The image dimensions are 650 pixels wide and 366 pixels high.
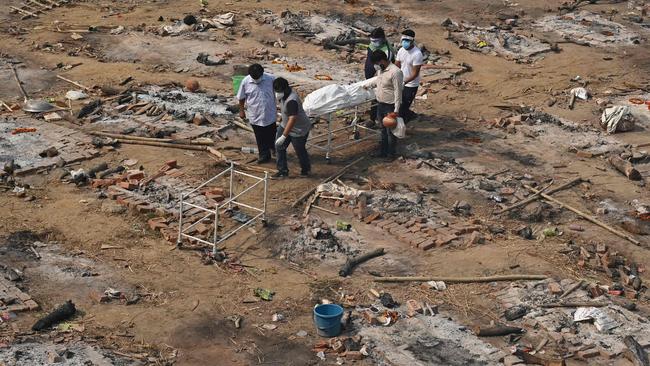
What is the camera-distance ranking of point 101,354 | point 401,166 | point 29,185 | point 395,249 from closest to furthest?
point 101,354 → point 395,249 → point 29,185 → point 401,166

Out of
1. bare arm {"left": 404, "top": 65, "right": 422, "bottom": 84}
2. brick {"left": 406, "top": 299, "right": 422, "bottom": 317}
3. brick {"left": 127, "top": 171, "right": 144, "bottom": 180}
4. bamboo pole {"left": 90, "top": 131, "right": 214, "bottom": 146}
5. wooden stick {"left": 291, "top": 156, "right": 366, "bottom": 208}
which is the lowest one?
bamboo pole {"left": 90, "top": 131, "right": 214, "bottom": 146}

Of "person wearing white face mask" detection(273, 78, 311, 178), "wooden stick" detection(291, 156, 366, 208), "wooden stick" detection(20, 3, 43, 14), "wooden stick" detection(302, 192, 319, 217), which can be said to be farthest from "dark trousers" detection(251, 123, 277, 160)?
"wooden stick" detection(20, 3, 43, 14)

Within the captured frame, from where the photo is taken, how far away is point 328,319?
9.81 meters

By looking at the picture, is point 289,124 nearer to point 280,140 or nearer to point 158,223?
point 280,140

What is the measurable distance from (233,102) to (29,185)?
16.0ft

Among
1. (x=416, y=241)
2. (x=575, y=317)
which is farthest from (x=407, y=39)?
(x=575, y=317)

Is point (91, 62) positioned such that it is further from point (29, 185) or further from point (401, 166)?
point (401, 166)

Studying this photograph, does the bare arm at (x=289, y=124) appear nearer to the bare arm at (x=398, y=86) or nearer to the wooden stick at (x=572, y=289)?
the bare arm at (x=398, y=86)

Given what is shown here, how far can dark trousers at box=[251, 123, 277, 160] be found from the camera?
1438 centimetres

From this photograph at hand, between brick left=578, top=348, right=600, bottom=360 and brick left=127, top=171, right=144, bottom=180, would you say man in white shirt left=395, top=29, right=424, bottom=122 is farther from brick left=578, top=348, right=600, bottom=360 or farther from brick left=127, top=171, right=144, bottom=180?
brick left=578, top=348, right=600, bottom=360

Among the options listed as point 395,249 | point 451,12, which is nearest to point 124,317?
point 395,249

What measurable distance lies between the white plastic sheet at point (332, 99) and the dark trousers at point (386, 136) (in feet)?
1.23

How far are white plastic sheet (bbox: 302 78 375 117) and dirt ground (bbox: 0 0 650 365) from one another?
38.2 inches

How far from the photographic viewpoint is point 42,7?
82.9ft
